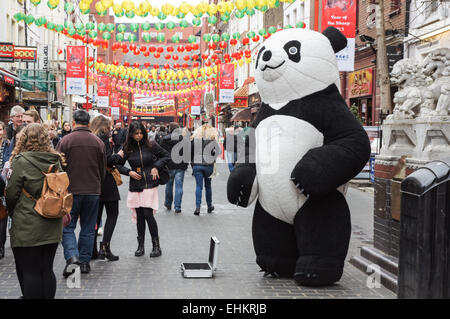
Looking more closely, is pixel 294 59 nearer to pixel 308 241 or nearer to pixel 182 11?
pixel 308 241

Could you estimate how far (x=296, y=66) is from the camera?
588 centimetres

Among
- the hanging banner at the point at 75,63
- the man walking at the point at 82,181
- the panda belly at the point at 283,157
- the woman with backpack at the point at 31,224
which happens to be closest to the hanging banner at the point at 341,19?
the panda belly at the point at 283,157

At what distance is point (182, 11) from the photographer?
1608 cm

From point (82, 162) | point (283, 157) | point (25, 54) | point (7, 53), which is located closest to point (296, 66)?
point (283, 157)

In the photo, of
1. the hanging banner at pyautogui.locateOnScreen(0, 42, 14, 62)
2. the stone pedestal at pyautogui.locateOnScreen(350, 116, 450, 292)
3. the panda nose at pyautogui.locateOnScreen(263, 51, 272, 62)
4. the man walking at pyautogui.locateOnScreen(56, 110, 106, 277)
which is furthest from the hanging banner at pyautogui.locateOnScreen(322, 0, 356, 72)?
the hanging banner at pyautogui.locateOnScreen(0, 42, 14, 62)

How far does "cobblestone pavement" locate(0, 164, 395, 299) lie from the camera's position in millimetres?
5711

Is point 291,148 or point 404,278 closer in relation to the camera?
point 404,278

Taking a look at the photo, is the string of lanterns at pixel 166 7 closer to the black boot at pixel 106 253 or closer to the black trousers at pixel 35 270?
the black boot at pixel 106 253

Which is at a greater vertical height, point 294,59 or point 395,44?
point 395,44

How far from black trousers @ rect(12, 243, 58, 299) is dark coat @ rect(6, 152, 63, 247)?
0.08 m

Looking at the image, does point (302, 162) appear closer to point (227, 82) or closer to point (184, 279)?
point (184, 279)

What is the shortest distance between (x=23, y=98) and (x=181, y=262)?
2070 cm
